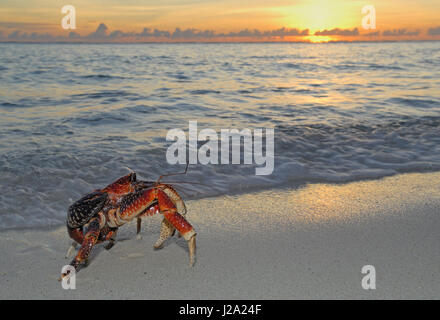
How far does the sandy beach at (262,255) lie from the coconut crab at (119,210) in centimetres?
31

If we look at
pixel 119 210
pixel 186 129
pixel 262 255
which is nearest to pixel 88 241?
pixel 119 210

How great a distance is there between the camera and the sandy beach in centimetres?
333

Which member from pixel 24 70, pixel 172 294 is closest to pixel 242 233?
pixel 172 294

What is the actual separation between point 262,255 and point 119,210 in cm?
150

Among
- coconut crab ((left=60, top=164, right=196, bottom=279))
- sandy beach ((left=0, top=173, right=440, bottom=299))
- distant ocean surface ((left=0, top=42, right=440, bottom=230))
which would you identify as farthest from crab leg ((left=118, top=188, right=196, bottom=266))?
distant ocean surface ((left=0, top=42, right=440, bottom=230))

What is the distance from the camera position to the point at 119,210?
11.3ft

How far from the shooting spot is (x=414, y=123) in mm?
11289

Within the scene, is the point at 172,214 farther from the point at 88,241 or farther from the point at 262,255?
the point at 262,255

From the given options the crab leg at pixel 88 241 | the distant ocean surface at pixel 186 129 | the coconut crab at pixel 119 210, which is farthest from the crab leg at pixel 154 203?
the distant ocean surface at pixel 186 129

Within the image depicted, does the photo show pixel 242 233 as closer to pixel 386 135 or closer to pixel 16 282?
pixel 16 282

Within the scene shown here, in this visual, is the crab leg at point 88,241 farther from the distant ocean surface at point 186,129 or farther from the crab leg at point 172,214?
the distant ocean surface at point 186,129

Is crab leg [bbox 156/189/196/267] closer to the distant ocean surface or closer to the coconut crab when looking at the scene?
the coconut crab

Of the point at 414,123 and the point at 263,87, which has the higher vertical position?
the point at 263,87
